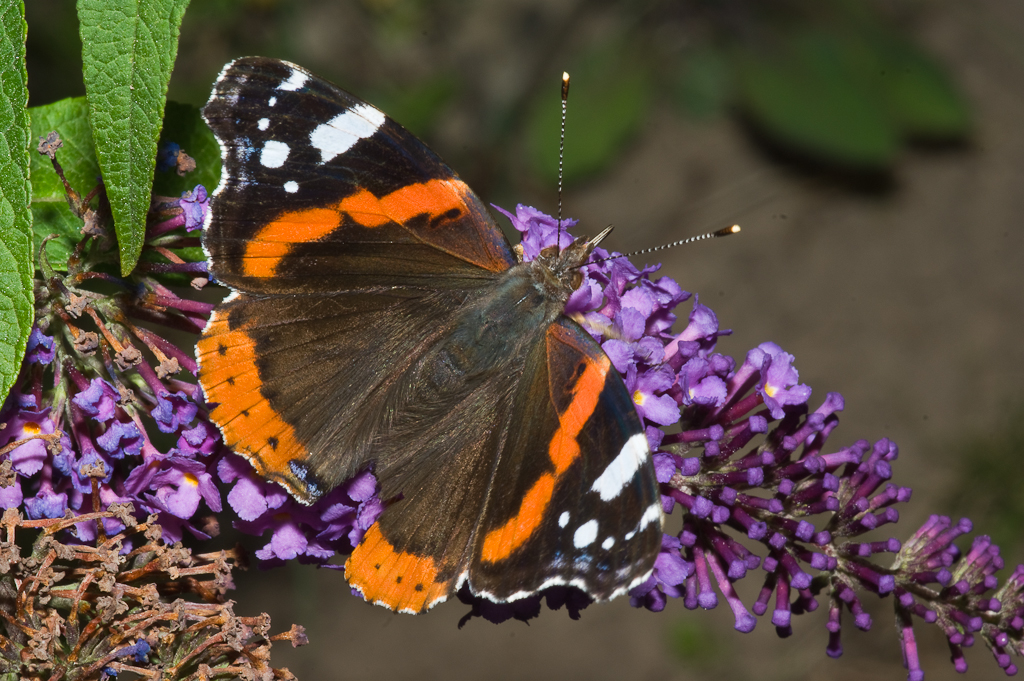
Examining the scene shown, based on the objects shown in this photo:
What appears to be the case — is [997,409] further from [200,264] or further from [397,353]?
[200,264]

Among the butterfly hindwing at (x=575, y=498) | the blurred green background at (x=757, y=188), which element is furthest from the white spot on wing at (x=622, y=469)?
the blurred green background at (x=757, y=188)

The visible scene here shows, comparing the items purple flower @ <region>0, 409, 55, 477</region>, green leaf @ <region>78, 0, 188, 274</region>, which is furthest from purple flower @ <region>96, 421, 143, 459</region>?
green leaf @ <region>78, 0, 188, 274</region>

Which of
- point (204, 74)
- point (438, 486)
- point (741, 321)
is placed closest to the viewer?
point (438, 486)

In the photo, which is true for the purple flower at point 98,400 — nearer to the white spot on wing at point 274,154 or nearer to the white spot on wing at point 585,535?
the white spot on wing at point 274,154

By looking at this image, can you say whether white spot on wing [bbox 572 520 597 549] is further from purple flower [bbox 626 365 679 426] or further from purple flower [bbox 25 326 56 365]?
purple flower [bbox 25 326 56 365]

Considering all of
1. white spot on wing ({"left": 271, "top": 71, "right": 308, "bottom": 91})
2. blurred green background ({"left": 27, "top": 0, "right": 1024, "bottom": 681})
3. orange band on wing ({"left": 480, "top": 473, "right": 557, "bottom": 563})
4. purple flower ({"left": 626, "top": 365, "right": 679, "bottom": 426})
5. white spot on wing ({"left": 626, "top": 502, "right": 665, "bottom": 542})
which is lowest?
blurred green background ({"left": 27, "top": 0, "right": 1024, "bottom": 681})

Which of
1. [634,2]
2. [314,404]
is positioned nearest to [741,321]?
[634,2]
